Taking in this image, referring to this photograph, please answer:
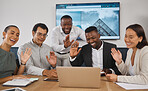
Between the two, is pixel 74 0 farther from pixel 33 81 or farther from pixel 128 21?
pixel 33 81

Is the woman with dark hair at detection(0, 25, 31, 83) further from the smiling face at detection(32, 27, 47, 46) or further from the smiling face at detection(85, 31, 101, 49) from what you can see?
the smiling face at detection(85, 31, 101, 49)

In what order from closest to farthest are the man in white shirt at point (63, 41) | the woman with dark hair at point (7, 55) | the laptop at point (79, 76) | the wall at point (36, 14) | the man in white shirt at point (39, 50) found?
the laptop at point (79, 76)
the woman with dark hair at point (7, 55)
the man in white shirt at point (39, 50)
the man in white shirt at point (63, 41)
the wall at point (36, 14)

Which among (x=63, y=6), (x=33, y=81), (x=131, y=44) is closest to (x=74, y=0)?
(x=63, y=6)

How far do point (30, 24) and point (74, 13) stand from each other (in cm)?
106

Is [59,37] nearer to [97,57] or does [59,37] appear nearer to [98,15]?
[97,57]

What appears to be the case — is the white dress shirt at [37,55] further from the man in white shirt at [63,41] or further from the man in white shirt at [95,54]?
the man in white shirt at [95,54]

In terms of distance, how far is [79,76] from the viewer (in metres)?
1.08

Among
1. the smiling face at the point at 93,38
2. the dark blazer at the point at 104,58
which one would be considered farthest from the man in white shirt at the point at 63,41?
the smiling face at the point at 93,38

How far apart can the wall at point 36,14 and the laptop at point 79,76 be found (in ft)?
7.26

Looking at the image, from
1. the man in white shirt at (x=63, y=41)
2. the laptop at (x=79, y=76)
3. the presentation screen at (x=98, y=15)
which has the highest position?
the presentation screen at (x=98, y=15)

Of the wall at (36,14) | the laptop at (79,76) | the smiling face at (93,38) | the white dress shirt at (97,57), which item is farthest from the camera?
the wall at (36,14)

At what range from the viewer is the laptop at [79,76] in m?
1.07

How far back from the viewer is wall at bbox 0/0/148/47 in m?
3.10

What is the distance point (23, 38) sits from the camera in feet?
11.3
